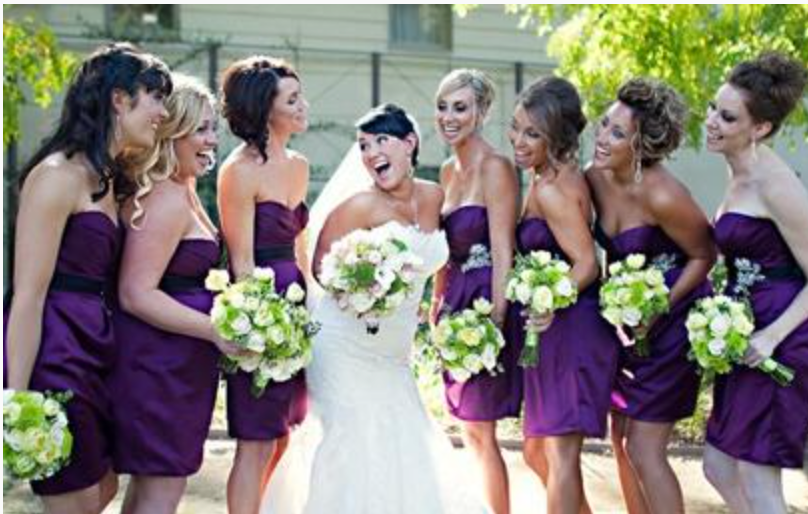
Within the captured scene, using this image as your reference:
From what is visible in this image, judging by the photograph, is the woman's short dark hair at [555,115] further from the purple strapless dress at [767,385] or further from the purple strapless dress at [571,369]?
the purple strapless dress at [767,385]

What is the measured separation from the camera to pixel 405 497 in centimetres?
570

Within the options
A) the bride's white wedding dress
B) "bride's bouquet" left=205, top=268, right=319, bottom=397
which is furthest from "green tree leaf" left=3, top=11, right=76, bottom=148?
"bride's bouquet" left=205, top=268, right=319, bottom=397

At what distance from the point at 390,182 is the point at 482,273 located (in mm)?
729

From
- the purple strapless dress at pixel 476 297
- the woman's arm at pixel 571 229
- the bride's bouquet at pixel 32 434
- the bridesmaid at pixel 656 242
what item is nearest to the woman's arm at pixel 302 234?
the purple strapless dress at pixel 476 297

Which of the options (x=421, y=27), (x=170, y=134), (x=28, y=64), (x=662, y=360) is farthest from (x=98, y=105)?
(x=421, y=27)

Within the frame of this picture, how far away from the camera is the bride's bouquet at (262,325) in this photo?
16.2 feet

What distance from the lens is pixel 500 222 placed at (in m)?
5.95

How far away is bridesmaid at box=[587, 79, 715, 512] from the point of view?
5.82 m

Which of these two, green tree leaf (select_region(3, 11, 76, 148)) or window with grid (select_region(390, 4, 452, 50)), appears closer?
green tree leaf (select_region(3, 11, 76, 148))

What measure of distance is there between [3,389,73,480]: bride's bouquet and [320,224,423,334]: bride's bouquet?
1.48 meters

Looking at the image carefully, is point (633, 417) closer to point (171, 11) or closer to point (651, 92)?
point (651, 92)

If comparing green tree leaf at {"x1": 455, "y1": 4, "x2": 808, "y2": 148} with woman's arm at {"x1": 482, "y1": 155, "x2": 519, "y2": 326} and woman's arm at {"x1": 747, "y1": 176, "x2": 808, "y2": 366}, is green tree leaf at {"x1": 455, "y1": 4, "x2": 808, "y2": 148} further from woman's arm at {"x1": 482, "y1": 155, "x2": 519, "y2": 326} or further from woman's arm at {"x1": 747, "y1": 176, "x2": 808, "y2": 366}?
woman's arm at {"x1": 747, "y1": 176, "x2": 808, "y2": 366}

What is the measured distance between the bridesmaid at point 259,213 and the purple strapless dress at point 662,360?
5.52 ft

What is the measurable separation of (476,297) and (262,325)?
145cm
